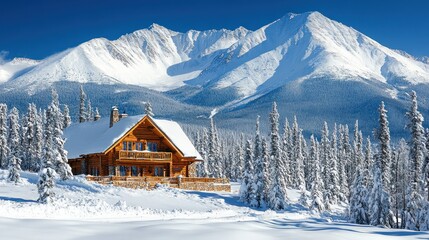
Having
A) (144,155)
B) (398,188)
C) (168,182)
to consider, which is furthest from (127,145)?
(398,188)

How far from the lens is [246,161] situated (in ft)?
178

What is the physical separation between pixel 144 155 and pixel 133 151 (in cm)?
123

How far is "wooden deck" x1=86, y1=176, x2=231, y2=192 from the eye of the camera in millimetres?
50200

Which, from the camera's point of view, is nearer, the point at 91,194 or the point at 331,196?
the point at 91,194

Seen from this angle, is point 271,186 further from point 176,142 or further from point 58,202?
point 58,202

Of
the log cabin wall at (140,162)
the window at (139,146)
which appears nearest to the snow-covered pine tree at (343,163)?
the log cabin wall at (140,162)

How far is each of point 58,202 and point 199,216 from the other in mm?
9126

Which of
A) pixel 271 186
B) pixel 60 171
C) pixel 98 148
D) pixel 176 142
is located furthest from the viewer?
pixel 176 142

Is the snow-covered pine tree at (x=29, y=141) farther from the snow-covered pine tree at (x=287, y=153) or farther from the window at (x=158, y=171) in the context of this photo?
the snow-covered pine tree at (x=287, y=153)

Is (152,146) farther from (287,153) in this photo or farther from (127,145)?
(287,153)

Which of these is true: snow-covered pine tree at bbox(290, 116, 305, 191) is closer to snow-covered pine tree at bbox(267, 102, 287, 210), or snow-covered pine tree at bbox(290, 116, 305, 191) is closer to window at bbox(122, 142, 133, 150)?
snow-covered pine tree at bbox(267, 102, 287, 210)

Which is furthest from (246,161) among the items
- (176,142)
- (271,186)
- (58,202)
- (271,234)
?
(271,234)

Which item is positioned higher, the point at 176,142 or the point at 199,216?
the point at 176,142

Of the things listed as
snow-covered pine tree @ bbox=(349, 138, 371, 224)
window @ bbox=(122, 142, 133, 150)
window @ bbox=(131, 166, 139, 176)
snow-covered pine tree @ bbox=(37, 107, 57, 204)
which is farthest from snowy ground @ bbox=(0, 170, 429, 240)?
window @ bbox=(122, 142, 133, 150)
